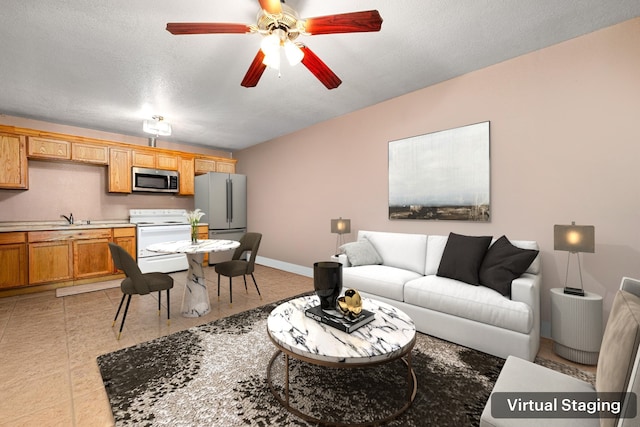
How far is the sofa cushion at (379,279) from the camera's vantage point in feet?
9.04

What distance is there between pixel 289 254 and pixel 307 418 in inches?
150

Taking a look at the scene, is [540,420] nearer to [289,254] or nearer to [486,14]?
[486,14]

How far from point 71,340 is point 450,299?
351cm

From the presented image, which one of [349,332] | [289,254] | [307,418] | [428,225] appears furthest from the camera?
[289,254]

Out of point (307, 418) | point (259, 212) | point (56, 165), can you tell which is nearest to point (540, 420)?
point (307, 418)

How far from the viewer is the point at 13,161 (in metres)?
3.95

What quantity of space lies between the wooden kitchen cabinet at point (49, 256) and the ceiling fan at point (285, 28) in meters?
4.17

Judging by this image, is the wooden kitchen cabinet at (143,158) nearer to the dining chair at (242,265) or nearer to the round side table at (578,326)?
the dining chair at (242,265)

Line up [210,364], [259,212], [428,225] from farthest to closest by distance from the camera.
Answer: [259,212] → [428,225] → [210,364]

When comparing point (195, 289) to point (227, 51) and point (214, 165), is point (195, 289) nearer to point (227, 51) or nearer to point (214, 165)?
point (227, 51)

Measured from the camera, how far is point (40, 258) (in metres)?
3.94

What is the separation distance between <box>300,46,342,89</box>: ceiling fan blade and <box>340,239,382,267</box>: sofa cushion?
1961 mm

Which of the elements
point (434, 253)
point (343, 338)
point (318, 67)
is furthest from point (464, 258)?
point (318, 67)

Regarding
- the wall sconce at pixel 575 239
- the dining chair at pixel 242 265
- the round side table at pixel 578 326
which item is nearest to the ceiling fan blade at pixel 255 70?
the dining chair at pixel 242 265
